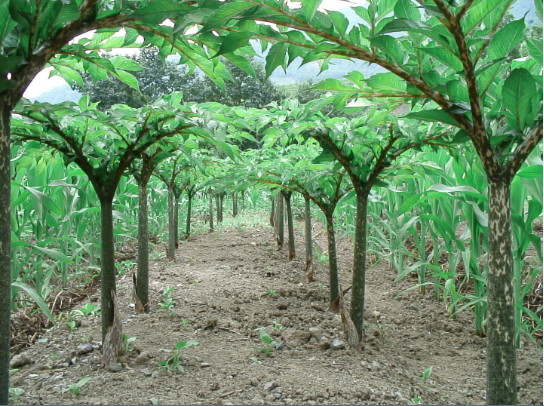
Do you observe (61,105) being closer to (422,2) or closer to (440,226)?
(422,2)

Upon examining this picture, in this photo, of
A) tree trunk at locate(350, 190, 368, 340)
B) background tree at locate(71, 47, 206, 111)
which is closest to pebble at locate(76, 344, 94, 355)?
tree trunk at locate(350, 190, 368, 340)

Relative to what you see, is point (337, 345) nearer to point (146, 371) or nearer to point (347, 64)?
point (146, 371)

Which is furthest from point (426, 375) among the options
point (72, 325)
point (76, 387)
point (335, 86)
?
point (72, 325)

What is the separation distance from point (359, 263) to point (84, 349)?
1.81 m

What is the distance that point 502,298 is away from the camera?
1270 millimetres

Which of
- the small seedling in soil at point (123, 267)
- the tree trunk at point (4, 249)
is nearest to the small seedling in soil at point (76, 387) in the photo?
the tree trunk at point (4, 249)

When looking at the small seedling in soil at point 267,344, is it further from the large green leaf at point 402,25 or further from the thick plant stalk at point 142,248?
the large green leaf at point 402,25

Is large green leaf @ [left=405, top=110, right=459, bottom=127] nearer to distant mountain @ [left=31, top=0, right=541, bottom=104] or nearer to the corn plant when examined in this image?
distant mountain @ [left=31, top=0, right=541, bottom=104]

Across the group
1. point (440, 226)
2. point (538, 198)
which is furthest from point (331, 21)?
point (440, 226)

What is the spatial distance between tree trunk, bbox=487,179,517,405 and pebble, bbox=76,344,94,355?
2.22m

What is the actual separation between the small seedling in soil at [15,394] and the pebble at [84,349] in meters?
0.53

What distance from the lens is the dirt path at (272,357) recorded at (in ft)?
6.26

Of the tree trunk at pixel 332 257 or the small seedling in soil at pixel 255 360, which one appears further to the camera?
the tree trunk at pixel 332 257

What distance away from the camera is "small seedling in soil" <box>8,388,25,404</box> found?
1.77 meters
